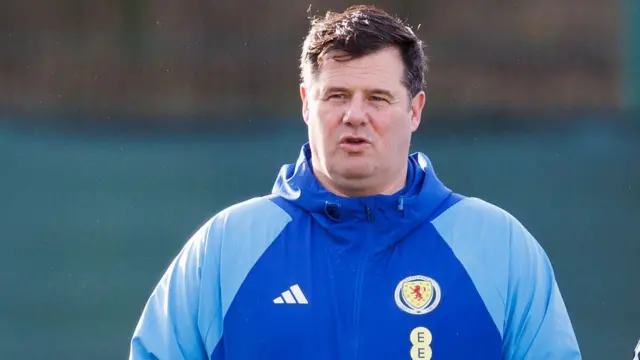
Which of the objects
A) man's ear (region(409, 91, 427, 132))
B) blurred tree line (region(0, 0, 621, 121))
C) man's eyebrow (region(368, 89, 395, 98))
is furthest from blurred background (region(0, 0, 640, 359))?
man's eyebrow (region(368, 89, 395, 98))

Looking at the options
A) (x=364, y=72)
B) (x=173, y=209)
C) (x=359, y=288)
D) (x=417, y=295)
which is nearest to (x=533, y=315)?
(x=417, y=295)

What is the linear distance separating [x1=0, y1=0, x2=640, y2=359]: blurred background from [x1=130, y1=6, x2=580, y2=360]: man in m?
1.85

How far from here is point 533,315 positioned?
7.00 ft

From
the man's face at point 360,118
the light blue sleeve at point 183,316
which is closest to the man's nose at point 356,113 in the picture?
the man's face at point 360,118

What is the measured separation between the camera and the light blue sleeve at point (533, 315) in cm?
212

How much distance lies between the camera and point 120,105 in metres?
4.20

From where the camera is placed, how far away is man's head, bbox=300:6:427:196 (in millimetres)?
2150

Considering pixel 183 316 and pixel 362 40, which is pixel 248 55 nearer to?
pixel 362 40

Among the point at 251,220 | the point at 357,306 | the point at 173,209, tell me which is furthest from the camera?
the point at 173,209

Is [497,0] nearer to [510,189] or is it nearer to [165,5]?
[510,189]

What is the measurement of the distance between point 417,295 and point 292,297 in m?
0.23

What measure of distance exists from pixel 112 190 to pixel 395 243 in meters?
2.10

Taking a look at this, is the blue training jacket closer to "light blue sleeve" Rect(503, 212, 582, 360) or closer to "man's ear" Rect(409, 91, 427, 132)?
"light blue sleeve" Rect(503, 212, 582, 360)

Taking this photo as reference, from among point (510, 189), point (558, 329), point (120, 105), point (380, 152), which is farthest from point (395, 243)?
point (120, 105)
